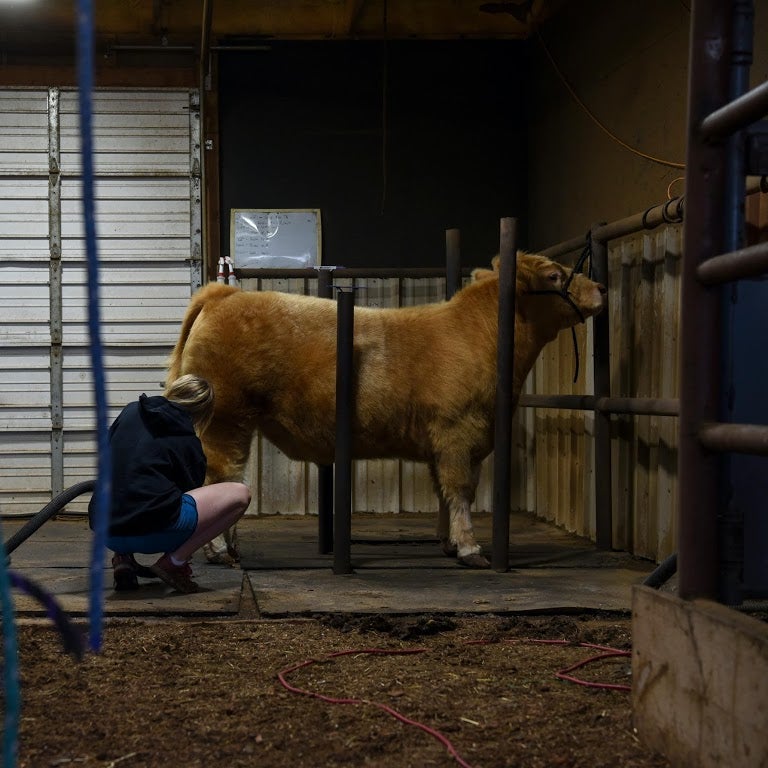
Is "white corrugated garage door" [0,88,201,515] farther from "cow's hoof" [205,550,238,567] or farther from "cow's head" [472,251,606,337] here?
"cow's head" [472,251,606,337]

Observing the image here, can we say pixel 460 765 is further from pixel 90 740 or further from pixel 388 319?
pixel 388 319

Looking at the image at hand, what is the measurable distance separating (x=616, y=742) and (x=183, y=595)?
250cm

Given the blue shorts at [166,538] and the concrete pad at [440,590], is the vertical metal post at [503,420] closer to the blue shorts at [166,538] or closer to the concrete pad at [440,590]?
the concrete pad at [440,590]

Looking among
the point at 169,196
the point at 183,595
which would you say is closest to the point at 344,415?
the point at 183,595

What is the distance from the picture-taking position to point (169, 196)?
8555 millimetres

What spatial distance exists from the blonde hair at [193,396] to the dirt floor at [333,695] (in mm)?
1012

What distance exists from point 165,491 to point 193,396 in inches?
22.4

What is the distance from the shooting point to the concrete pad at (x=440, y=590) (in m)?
4.18

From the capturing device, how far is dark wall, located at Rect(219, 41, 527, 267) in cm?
871

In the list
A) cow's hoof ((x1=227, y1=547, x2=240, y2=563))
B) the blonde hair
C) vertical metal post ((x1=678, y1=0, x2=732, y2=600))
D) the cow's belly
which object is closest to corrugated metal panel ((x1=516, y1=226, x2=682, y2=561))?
the cow's belly

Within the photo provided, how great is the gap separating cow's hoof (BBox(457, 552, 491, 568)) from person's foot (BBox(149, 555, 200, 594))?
5.04 ft

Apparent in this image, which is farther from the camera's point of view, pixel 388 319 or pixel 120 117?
pixel 120 117

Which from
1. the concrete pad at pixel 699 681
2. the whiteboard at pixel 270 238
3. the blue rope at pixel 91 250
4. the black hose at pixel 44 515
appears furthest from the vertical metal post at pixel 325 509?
the blue rope at pixel 91 250

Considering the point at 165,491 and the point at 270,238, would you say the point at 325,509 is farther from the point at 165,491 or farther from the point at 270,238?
the point at 270,238
